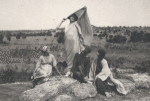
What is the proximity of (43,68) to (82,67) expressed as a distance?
1274mm

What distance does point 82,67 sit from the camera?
5.74 meters

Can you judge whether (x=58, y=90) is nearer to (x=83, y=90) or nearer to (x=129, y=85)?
(x=83, y=90)

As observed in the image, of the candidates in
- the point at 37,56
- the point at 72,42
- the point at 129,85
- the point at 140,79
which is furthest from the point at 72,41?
the point at 37,56

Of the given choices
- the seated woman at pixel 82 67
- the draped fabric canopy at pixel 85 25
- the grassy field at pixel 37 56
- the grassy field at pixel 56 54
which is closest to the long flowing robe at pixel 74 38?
the draped fabric canopy at pixel 85 25

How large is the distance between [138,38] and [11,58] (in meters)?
11.0

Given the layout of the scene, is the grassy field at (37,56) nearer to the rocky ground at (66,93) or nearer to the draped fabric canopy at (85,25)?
the rocky ground at (66,93)

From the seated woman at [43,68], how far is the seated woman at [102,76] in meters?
1.37

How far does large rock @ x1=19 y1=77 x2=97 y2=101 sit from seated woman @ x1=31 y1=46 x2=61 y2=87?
1.02ft

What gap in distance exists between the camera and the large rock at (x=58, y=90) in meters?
4.93

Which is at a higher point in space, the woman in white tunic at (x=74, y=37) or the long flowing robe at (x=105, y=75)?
the woman in white tunic at (x=74, y=37)

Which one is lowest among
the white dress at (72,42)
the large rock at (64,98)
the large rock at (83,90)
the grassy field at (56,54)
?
the large rock at (64,98)

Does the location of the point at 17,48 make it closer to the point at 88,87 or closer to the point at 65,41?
the point at 65,41

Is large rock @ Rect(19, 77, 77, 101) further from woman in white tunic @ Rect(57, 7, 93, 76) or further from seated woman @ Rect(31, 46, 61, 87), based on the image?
woman in white tunic @ Rect(57, 7, 93, 76)

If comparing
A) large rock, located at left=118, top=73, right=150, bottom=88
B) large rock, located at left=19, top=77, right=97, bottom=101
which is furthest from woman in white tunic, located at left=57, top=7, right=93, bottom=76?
large rock, located at left=118, top=73, right=150, bottom=88
